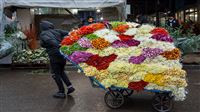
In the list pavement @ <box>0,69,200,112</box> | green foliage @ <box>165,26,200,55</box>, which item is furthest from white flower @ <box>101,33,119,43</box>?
green foliage @ <box>165,26,200,55</box>

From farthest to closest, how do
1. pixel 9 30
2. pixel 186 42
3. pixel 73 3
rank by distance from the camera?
1. pixel 9 30
2. pixel 73 3
3. pixel 186 42

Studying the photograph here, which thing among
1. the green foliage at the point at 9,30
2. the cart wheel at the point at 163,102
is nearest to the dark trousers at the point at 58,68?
the cart wheel at the point at 163,102

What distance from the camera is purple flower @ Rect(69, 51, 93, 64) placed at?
29.1 feet

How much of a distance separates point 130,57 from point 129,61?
3.2 inches

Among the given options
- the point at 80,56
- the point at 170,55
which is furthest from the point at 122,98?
the point at 170,55

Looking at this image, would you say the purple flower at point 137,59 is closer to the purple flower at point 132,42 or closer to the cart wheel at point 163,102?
the purple flower at point 132,42

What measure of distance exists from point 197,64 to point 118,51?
7577mm

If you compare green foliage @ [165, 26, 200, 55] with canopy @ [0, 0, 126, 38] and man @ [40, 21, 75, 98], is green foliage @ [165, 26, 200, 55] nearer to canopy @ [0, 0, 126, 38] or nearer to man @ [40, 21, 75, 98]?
canopy @ [0, 0, 126, 38]

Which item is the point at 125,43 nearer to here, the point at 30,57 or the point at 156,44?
the point at 156,44

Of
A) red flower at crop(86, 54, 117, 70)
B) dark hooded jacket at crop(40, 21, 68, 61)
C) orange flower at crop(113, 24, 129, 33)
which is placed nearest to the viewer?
red flower at crop(86, 54, 117, 70)

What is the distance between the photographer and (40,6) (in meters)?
16.5

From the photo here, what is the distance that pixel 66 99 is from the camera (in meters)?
10.0

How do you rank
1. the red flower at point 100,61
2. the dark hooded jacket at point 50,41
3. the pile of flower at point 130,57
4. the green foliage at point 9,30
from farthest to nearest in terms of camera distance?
the green foliage at point 9,30, the dark hooded jacket at point 50,41, the red flower at point 100,61, the pile of flower at point 130,57

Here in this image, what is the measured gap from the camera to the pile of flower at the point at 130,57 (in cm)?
841
